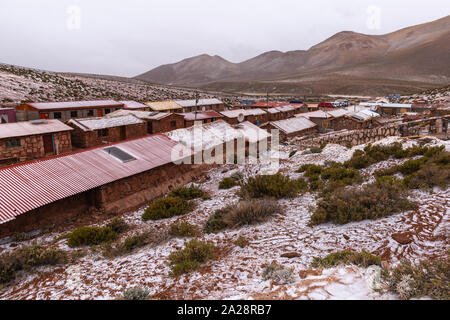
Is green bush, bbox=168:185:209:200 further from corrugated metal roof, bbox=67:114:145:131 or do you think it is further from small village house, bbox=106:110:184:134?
small village house, bbox=106:110:184:134

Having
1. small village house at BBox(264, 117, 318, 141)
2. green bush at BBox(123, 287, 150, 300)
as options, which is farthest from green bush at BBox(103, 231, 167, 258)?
small village house at BBox(264, 117, 318, 141)

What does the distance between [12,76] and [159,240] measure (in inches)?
2744

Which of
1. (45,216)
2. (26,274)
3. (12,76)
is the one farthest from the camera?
(12,76)

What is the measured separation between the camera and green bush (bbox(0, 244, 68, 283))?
23.2ft

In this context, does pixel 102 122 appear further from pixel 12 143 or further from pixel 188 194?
pixel 188 194

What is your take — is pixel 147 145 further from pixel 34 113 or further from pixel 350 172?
pixel 34 113

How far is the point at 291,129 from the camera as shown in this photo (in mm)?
37344

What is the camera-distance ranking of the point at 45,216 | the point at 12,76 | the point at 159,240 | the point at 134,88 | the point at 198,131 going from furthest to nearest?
the point at 134,88
the point at 12,76
the point at 198,131
the point at 45,216
the point at 159,240

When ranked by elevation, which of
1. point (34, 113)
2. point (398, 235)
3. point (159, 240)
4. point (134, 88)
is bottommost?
point (159, 240)

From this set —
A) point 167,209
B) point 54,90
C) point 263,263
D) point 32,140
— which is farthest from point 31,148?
Answer: point 54,90

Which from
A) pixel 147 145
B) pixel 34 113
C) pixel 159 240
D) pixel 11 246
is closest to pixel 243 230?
pixel 159 240

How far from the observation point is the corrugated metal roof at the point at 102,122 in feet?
91.5

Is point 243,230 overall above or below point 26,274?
above

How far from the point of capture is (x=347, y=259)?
5746mm
